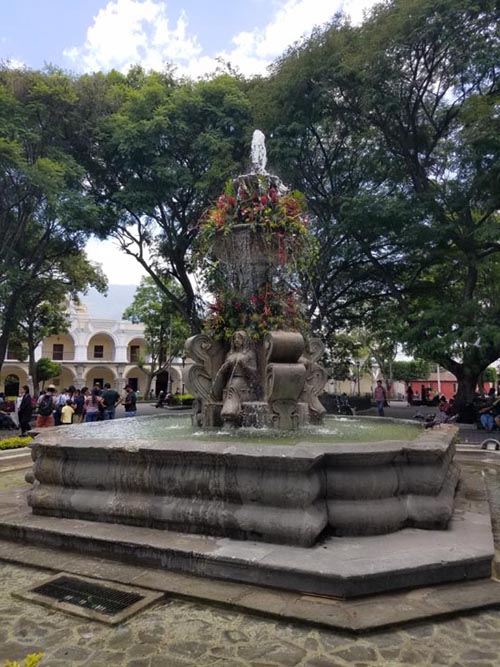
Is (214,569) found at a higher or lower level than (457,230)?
lower

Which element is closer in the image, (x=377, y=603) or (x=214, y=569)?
(x=377, y=603)

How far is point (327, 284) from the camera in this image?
19.8 meters

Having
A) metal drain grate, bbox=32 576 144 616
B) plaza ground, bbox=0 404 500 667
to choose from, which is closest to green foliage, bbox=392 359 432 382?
plaza ground, bbox=0 404 500 667

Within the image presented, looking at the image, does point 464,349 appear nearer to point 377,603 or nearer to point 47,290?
point 377,603

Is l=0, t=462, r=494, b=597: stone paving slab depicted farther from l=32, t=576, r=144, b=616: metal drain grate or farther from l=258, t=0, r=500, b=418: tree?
l=258, t=0, r=500, b=418: tree

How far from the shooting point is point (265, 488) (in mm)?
3873

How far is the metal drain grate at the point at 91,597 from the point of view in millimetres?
3139

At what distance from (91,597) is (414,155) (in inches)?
684

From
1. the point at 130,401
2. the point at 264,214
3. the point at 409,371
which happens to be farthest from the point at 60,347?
the point at 264,214

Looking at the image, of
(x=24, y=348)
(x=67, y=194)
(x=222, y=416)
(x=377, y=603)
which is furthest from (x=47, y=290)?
(x=377, y=603)

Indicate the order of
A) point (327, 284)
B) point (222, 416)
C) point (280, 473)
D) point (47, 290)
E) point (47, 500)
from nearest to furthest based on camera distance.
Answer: point (280, 473), point (47, 500), point (222, 416), point (327, 284), point (47, 290)

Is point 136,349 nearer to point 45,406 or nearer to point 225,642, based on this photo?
point 45,406

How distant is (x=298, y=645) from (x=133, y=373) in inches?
1845

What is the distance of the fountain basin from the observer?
12.6ft
